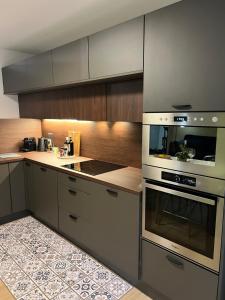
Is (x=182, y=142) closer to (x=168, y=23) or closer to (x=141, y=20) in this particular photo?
(x=168, y=23)

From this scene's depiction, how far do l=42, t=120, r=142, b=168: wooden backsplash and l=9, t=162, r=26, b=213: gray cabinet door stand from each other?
0.75 meters

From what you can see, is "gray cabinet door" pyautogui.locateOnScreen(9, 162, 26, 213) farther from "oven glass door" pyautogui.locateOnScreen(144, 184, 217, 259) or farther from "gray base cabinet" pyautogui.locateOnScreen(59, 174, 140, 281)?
"oven glass door" pyautogui.locateOnScreen(144, 184, 217, 259)

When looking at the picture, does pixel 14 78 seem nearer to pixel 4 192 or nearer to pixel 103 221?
pixel 4 192

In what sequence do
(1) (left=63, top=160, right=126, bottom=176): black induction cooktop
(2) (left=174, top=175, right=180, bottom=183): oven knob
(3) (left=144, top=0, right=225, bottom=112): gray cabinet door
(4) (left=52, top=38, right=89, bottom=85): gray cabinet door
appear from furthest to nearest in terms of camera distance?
(1) (left=63, top=160, right=126, bottom=176): black induction cooktop
(4) (left=52, top=38, right=89, bottom=85): gray cabinet door
(2) (left=174, top=175, right=180, bottom=183): oven knob
(3) (left=144, top=0, right=225, bottom=112): gray cabinet door

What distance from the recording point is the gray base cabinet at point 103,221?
186 centimetres

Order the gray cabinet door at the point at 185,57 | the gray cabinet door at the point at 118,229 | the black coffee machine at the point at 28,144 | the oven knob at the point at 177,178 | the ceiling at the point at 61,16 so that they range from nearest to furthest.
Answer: the gray cabinet door at the point at 185,57, the oven knob at the point at 177,178, the gray cabinet door at the point at 118,229, the ceiling at the point at 61,16, the black coffee machine at the point at 28,144

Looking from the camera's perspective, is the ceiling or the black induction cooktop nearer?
the ceiling

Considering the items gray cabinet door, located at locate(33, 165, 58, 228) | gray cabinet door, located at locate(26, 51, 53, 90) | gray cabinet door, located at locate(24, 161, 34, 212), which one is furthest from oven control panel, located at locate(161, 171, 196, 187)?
gray cabinet door, located at locate(24, 161, 34, 212)

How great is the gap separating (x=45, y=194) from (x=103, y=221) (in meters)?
1.10

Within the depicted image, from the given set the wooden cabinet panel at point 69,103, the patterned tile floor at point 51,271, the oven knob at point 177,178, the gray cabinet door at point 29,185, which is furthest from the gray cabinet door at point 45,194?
A: the oven knob at point 177,178

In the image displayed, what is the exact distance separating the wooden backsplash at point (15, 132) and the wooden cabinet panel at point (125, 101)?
197 centimetres

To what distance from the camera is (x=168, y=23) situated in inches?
57.9

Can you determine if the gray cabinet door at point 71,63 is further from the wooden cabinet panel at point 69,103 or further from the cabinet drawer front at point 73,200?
the cabinet drawer front at point 73,200

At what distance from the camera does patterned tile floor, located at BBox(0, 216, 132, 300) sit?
1886mm
